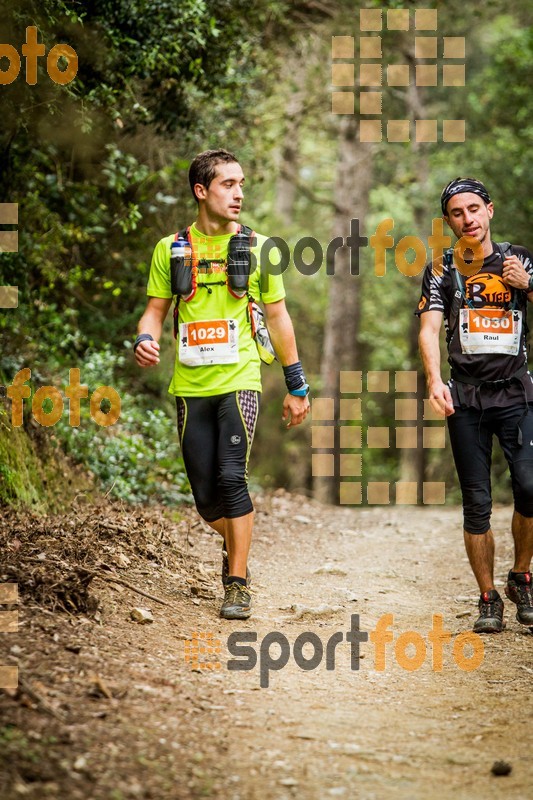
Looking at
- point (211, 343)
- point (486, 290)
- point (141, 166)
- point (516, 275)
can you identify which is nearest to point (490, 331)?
point (486, 290)

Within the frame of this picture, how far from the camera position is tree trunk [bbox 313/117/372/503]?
20672mm

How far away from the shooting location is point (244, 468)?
18.0 feet

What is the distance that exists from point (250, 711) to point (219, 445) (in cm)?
183

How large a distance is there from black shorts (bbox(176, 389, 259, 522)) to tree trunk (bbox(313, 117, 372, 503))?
1482cm

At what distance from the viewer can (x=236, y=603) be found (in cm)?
536

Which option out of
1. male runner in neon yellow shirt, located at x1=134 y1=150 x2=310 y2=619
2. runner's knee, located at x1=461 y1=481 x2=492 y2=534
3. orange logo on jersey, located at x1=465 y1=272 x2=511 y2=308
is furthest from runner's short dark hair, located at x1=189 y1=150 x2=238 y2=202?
runner's knee, located at x1=461 y1=481 x2=492 y2=534

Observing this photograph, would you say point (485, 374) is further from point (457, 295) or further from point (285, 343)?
point (285, 343)

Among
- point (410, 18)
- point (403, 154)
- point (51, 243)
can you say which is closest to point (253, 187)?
point (51, 243)

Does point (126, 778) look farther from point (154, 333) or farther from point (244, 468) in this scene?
point (154, 333)

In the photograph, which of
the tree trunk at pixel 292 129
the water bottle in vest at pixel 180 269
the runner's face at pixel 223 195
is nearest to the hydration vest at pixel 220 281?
the water bottle in vest at pixel 180 269

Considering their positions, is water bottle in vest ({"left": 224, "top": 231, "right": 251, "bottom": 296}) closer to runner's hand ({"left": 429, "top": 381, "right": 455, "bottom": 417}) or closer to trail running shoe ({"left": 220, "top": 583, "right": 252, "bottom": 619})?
runner's hand ({"left": 429, "top": 381, "right": 455, "bottom": 417})

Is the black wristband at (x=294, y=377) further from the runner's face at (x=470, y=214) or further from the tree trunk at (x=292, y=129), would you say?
the tree trunk at (x=292, y=129)

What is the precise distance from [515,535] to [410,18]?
16.7m

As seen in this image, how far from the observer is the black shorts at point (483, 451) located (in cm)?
558
